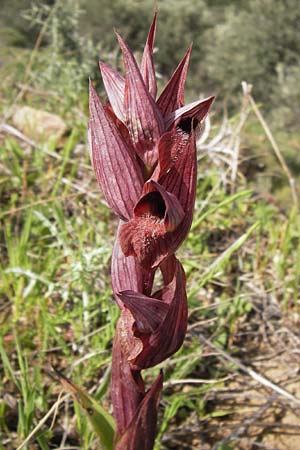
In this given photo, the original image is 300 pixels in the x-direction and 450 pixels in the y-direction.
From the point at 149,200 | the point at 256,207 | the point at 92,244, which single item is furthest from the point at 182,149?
the point at 256,207

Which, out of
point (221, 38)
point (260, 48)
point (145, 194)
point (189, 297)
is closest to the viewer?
point (145, 194)

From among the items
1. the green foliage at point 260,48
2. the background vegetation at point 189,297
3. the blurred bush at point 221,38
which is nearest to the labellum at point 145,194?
the background vegetation at point 189,297

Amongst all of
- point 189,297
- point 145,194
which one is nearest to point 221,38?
point 189,297

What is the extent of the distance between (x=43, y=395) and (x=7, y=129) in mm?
1622

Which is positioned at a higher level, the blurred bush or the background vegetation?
the blurred bush

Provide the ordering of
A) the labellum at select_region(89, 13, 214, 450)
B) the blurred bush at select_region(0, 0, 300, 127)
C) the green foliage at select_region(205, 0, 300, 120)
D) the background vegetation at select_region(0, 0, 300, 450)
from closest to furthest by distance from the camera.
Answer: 1. the labellum at select_region(89, 13, 214, 450)
2. the background vegetation at select_region(0, 0, 300, 450)
3. the blurred bush at select_region(0, 0, 300, 127)
4. the green foliage at select_region(205, 0, 300, 120)

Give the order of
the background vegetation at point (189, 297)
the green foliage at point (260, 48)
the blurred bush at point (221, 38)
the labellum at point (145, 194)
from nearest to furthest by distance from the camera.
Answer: the labellum at point (145, 194)
the background vegetation at point (189, 297)
the blurred bush at point (221, 38)
the green foliage at point (260, 48)

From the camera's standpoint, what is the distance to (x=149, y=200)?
2.76ft

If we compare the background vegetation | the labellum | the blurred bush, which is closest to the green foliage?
the blurred bush

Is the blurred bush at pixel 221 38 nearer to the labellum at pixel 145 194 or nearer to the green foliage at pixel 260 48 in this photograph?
the green foliage at pixel 260 48

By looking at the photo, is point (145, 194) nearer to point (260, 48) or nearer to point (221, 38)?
point (260, 48)

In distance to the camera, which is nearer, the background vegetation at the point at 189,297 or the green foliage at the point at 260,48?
the background vegetation at the point at 189,297

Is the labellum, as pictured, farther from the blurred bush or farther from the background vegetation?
the blurred bush

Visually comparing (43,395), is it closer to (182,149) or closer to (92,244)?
(92,244)
